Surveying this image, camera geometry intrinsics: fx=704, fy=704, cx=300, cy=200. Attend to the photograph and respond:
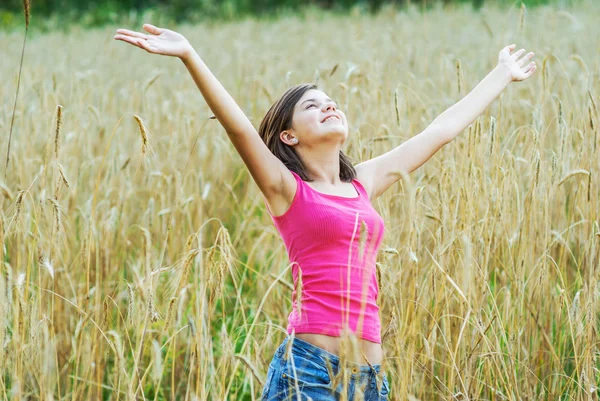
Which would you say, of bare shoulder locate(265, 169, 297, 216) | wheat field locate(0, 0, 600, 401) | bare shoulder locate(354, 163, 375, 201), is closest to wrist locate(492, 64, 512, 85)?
wheat field locate(0, 0, 600, 401)

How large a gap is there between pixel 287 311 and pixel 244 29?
7.58 metres

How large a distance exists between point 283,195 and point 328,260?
21 cm

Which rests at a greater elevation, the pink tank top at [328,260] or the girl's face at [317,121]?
the girl's face at [317,121]

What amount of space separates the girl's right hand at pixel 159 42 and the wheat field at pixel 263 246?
8.3 inches

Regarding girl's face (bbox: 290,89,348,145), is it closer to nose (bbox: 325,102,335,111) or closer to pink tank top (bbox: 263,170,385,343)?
nose (bbox: 325,102,335,111)

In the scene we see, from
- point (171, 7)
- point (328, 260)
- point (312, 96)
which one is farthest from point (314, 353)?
point (171, 7)

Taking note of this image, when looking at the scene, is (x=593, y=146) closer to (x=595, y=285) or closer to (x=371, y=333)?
(x=595, y=285)

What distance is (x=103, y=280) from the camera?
8.82 feet

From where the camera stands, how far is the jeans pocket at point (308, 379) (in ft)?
5.38

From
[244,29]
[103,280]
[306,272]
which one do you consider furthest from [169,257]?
[244,29]

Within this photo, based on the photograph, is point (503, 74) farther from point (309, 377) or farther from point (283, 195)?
point (309, 377)

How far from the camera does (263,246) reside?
3.09 meters

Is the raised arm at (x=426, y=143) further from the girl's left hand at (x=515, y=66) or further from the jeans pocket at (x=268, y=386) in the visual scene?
the jeans pocket at (x=268, y=386)

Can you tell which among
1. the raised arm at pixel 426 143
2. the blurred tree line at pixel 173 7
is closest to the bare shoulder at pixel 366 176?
the raised arm at pixel 426 143
